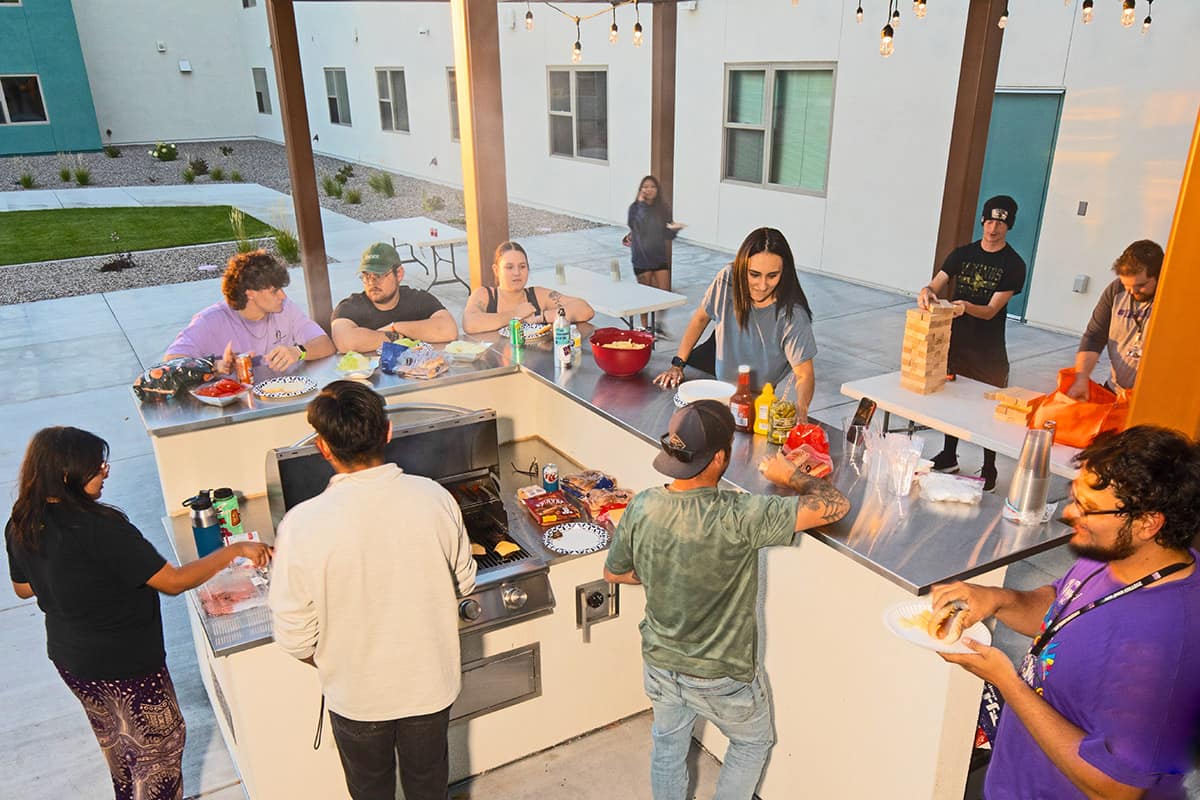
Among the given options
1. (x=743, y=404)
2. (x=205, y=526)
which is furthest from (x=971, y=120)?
(x=205, y=526)

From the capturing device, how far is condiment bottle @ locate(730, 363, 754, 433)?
128 inches

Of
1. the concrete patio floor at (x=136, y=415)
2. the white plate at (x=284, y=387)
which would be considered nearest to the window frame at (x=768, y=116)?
the concrete patio floor at (x=136, y=415)

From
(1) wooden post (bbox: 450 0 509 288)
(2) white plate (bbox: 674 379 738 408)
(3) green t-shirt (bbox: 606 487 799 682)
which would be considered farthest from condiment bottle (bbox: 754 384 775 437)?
(1) wooden post (bbox: 450 0 509 288)

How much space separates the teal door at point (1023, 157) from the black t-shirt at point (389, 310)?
21.5 ft

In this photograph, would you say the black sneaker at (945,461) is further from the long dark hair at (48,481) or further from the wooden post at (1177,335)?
the long dark hair at (48,481)

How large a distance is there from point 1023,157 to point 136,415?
30.0 ft

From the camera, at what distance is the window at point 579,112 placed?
1428 centimetres

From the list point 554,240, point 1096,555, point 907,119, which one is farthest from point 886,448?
point 554,240

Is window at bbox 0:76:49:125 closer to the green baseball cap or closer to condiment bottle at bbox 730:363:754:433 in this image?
the green baseball cap

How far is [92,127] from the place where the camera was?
2459 centimetres

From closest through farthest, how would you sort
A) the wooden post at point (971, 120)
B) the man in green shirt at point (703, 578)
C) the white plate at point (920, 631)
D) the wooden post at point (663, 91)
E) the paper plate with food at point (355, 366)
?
the white plate at point (920, 631) → the man in green shirt at point (703, 578) → the paper plate with food at point (355, 366) → the wooden post at point (971, 120) → the wooden post at point (663, 91)

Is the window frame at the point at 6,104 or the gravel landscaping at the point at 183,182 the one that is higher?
the window frame at the point at 6,104

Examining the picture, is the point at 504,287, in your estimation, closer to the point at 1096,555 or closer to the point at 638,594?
the point at 638,594

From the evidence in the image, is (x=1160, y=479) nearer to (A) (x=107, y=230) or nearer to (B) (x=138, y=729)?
(B) (x=138, y=729)
